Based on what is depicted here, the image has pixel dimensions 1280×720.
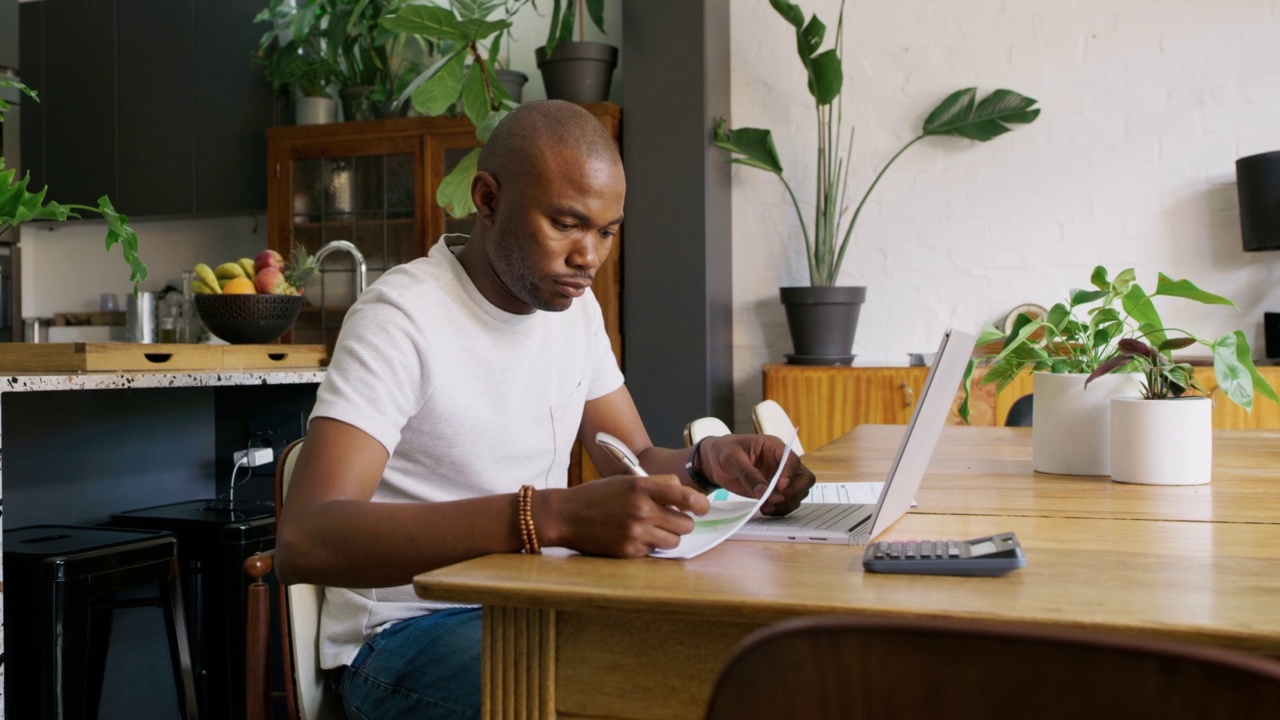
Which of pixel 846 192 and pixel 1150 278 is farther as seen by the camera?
pixel 846 192

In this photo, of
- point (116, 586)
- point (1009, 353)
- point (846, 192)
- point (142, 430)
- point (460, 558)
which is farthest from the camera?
point (846, 192)

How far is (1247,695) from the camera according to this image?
44 cm

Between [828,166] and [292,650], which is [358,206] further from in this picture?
[292,650]

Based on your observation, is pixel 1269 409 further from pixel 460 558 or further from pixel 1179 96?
pixel 460 558

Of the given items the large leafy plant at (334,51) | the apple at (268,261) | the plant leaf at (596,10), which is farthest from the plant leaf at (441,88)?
the apple at (268,261)

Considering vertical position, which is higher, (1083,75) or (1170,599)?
(1083,75)

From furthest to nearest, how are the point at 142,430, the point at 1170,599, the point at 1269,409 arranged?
1. the point at 1269,409
2. the point at 142,430
3. the point at 1170,599

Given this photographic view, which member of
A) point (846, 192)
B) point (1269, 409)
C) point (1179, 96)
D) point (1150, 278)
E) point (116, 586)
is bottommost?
point (116, 586)

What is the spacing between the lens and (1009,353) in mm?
1742

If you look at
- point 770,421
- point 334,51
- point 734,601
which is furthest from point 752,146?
point 734,601

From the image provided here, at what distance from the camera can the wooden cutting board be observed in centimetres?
230

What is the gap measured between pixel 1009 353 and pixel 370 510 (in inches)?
42.1

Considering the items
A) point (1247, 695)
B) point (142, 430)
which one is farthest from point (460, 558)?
point (142, 430)

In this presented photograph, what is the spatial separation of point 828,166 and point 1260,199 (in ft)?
4.77
